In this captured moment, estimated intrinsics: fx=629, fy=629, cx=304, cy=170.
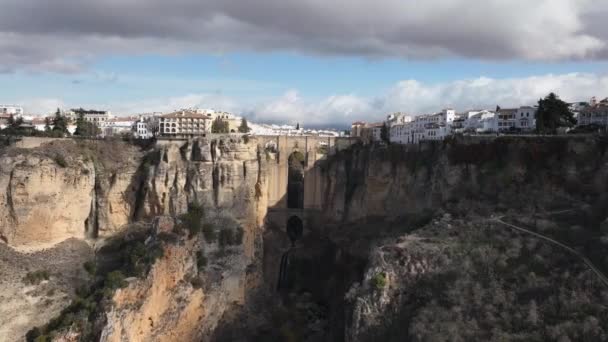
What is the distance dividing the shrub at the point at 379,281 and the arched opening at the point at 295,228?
1759cm

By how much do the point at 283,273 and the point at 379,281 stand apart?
15993 millimetres

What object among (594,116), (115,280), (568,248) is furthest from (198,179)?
(594,116)

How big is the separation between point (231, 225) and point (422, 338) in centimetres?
1653

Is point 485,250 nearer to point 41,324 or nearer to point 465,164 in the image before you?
point 465,164

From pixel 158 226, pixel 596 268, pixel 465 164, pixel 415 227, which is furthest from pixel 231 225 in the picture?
pixel 596 268

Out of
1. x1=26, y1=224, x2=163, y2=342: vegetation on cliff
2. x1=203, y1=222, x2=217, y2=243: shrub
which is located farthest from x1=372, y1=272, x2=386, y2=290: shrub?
x1=203, y1=222, x2=217, y2=243: shrub

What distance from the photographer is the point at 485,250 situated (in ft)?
81.8

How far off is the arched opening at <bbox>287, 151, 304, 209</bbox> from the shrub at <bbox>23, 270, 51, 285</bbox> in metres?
17.0

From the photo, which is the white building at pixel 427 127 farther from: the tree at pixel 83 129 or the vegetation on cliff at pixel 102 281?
the vegetation on cliff at pixel 102 281

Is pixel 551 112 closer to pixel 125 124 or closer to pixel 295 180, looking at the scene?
pixel 295 180

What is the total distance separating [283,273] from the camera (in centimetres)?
3981

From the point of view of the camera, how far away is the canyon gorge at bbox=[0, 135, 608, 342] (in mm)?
23156

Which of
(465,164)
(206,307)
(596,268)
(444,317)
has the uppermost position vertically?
(465,164)

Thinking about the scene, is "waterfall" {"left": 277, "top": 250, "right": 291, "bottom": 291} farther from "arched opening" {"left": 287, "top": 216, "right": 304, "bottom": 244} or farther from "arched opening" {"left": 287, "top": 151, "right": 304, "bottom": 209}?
"arched opening" {"left": 287, "top": 151, "right": 304, "bottom": 209}
